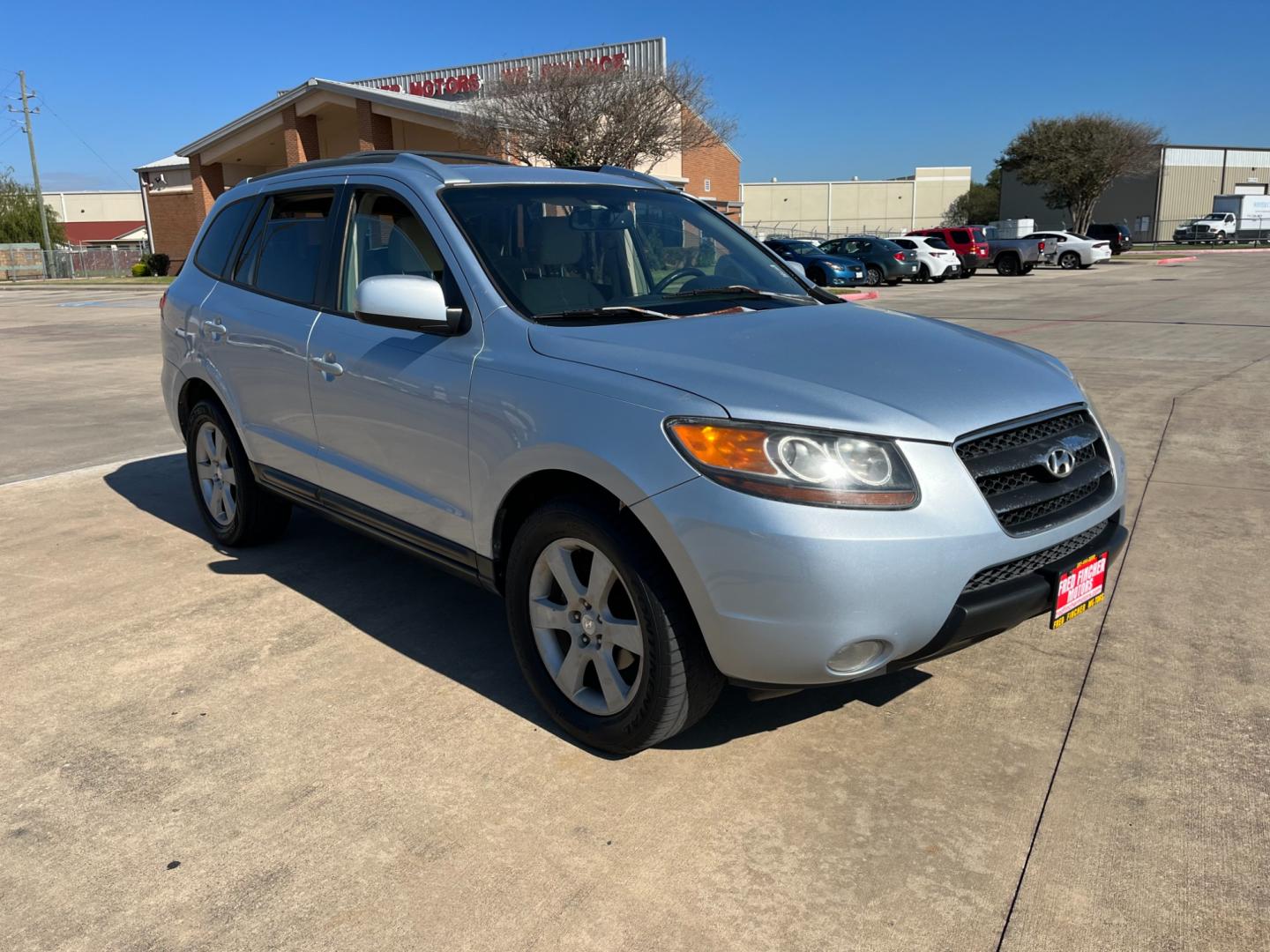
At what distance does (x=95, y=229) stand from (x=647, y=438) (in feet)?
348

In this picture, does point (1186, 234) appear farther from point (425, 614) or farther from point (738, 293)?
point (425, 614)

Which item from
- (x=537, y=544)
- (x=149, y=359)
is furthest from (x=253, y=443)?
(x=149, y=359)

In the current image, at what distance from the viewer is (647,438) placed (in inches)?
108

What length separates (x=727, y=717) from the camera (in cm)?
339

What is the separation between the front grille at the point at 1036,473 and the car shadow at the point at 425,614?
0.94 meters

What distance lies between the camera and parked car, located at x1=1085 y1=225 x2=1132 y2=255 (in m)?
48.3

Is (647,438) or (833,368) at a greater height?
(833,368)

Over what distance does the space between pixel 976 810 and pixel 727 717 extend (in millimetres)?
864

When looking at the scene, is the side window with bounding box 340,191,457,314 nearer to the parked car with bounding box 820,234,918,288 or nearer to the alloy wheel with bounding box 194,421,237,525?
the alloy wheel with bounding box 194,421,237,525

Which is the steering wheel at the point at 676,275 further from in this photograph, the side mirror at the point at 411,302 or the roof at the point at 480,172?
the side mirror at the point at 411,302

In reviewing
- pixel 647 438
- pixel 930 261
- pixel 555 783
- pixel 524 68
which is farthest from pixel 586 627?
pixel 524 68

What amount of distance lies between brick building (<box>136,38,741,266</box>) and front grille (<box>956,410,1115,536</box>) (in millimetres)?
31629

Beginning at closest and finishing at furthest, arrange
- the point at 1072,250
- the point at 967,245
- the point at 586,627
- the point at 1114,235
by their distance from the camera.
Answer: the point at 586,627 < the point at 967,245 < the point at 1072,250 < the point at 1114,235

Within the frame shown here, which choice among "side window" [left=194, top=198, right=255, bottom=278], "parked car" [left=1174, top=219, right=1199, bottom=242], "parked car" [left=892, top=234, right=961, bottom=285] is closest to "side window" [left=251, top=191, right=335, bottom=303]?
"side window" [left=194, top=198, right=255, bottom=278]
